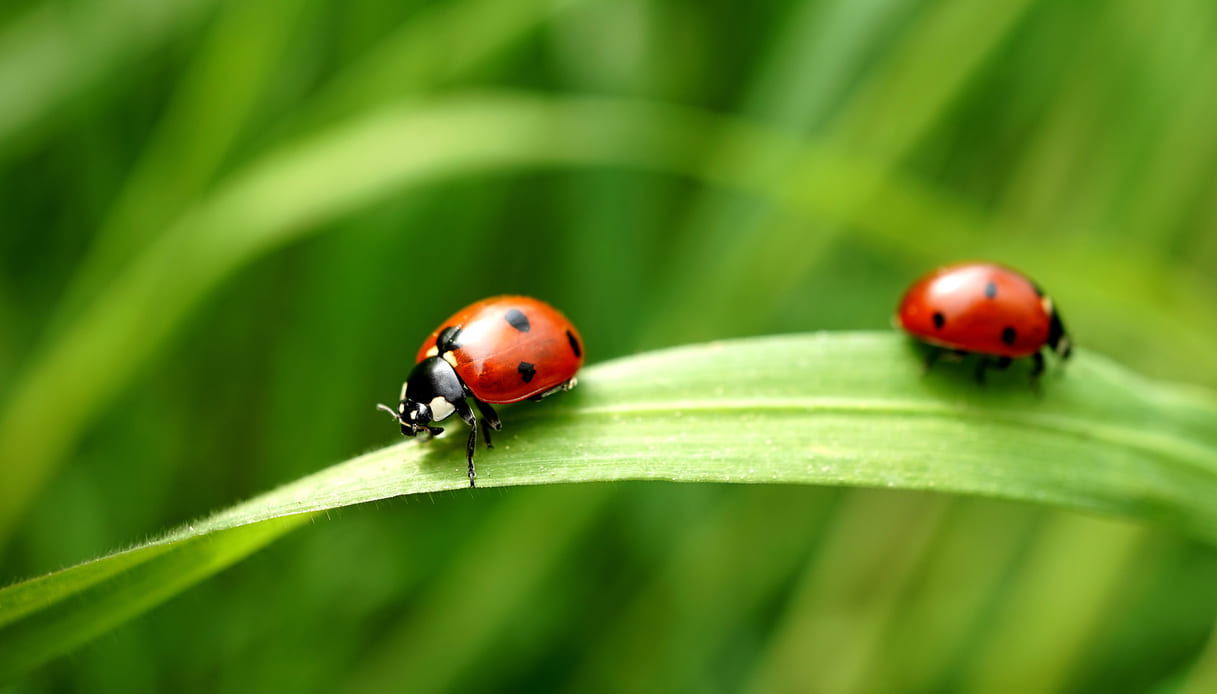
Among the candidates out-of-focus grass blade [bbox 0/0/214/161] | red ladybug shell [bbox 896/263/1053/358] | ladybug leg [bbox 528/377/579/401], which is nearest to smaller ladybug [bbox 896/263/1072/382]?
red ladybug shell [bbox 896/263/1053/358]

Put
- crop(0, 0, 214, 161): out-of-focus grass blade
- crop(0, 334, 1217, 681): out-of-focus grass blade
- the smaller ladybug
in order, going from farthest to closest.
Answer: crop(0, 0, 214, 161): out-of-focus grass blade < the smaller ladybug < crop(0, 334, 1217, 681): out-of-focus grass blade

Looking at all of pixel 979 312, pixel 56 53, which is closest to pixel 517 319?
pixel 979 312

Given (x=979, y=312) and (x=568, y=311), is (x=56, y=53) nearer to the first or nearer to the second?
(x=568, y=311)

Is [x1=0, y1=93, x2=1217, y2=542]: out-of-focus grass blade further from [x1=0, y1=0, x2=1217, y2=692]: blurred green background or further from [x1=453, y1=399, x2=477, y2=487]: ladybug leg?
[x1=453, y1=399, x2=477, y2=487]: ladybug leg

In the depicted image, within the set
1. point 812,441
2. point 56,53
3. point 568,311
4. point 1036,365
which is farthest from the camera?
point 568,311

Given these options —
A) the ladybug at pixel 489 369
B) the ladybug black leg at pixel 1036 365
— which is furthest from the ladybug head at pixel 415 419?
the ladybug black leg at pixel 1036 365

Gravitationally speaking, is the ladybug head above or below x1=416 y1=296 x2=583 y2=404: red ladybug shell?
below

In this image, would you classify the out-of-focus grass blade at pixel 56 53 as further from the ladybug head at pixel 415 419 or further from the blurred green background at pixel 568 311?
the ladybug head at pixel 415 419
